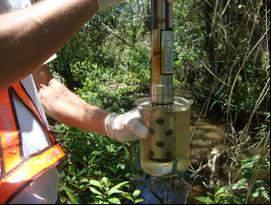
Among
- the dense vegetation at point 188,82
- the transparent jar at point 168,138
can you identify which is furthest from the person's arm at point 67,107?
the transparent jar at point 168,138

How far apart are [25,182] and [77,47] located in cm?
580

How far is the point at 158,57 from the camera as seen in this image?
1.95ft

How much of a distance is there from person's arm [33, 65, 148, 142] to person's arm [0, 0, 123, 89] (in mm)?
358

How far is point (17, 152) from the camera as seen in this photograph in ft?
3.06

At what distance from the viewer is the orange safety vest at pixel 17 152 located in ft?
2.32

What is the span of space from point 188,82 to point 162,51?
427 cm

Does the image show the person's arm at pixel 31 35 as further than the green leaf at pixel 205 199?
Yes

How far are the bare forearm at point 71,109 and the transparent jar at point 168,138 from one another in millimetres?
639

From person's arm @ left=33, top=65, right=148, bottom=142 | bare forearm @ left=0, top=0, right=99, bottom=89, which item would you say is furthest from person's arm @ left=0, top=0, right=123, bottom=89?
person's arm @ left=33, top=65, right=148, bottom=142

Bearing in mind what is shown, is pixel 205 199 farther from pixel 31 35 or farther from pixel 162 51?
Answer: pixel 31 35

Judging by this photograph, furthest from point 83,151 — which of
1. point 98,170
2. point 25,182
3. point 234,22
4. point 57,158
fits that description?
point 25,182

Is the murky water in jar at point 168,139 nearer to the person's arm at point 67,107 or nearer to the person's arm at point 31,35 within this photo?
the person's arm at point 31,35

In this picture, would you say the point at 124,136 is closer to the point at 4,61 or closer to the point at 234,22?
the point at 4,61

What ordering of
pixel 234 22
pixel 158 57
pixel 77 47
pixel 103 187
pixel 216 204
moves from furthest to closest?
pixel 77 47 < pixel 234 22 < pixel 103 187 < pixel 158 57 < pixel 216 204
